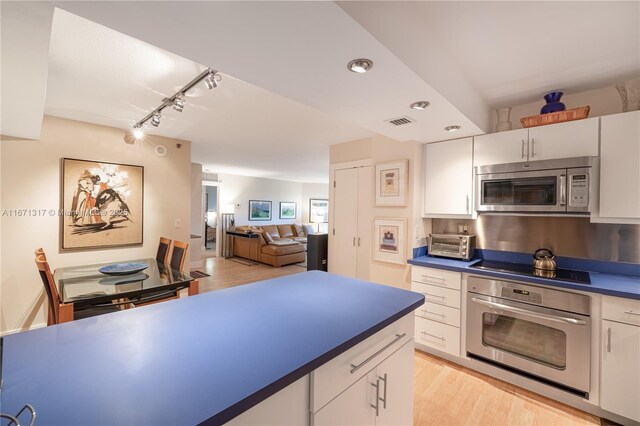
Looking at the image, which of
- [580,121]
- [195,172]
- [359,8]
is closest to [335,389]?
[359,8]

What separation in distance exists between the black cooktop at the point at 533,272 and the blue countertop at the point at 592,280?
54 millimetres

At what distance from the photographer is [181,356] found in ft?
2.80

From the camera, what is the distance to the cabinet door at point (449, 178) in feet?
8.73

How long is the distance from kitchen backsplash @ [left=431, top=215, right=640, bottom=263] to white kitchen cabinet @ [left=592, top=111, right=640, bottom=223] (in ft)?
0.99

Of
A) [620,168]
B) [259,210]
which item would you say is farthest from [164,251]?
[259,210]

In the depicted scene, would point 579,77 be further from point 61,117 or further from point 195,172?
point 195,172

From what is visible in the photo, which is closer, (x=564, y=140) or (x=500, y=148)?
(x=564, y=140)

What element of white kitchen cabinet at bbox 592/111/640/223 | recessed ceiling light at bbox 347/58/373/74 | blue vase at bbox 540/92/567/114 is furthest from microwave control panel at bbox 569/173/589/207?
recessed ceiling light at bbox 347/58/373/74

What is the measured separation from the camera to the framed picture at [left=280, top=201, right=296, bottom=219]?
974 centimetres

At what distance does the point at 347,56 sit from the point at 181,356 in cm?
141

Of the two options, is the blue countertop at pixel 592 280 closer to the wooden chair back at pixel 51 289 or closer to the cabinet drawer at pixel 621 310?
the cabinet drawer at pixel 621 310

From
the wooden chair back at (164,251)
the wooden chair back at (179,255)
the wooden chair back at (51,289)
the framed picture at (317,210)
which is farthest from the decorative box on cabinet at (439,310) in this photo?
the framed picture at (317,210)

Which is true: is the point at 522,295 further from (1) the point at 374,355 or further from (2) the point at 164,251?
(2) the point at 164,251

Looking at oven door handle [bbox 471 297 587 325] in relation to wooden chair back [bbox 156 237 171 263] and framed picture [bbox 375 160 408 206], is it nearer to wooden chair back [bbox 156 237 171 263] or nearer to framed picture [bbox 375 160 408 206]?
framed picture [bbox 375 160 408 206]
